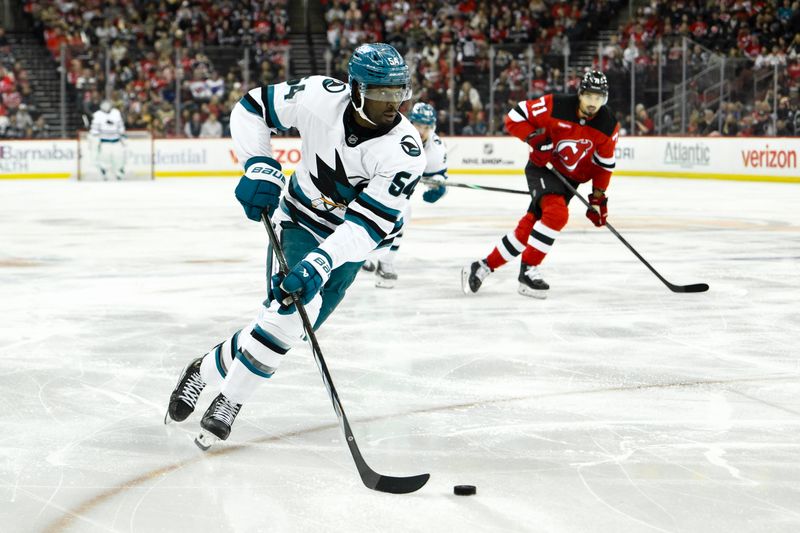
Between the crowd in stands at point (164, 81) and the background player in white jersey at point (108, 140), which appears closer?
the background player in white jersey at point (108, 140)

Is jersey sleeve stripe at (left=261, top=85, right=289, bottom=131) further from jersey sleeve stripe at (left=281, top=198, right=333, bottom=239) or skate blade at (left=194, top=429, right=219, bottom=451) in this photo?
skate blade at (left=194, top=429, right=219, bottom=451)

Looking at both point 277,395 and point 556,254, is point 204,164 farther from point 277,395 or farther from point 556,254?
point 277,395

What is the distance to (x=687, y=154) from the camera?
15.6 meters

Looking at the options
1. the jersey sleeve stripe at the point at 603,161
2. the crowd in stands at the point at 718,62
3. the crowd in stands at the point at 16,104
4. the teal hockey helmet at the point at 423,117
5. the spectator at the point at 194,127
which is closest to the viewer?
the jersey sleeve stripe at the point at 603,161

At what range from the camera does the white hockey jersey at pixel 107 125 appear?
609 inches

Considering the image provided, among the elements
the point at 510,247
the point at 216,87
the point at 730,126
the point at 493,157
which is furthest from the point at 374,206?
the point at 216,87

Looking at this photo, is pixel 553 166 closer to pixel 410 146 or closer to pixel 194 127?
pixel 410 146

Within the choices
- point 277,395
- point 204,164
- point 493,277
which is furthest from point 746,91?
point 277,395

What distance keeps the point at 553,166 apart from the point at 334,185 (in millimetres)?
3111

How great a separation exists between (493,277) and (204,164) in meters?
10.7

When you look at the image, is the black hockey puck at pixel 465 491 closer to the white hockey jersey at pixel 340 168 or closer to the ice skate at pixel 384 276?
the white hockey jersey at pixel 340 168

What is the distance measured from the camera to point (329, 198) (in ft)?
10.5

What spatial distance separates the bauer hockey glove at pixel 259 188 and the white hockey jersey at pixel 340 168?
109 mm

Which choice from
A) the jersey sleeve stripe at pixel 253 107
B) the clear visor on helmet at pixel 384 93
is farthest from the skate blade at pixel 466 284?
the clear visor on helmet at pixel 384 93
